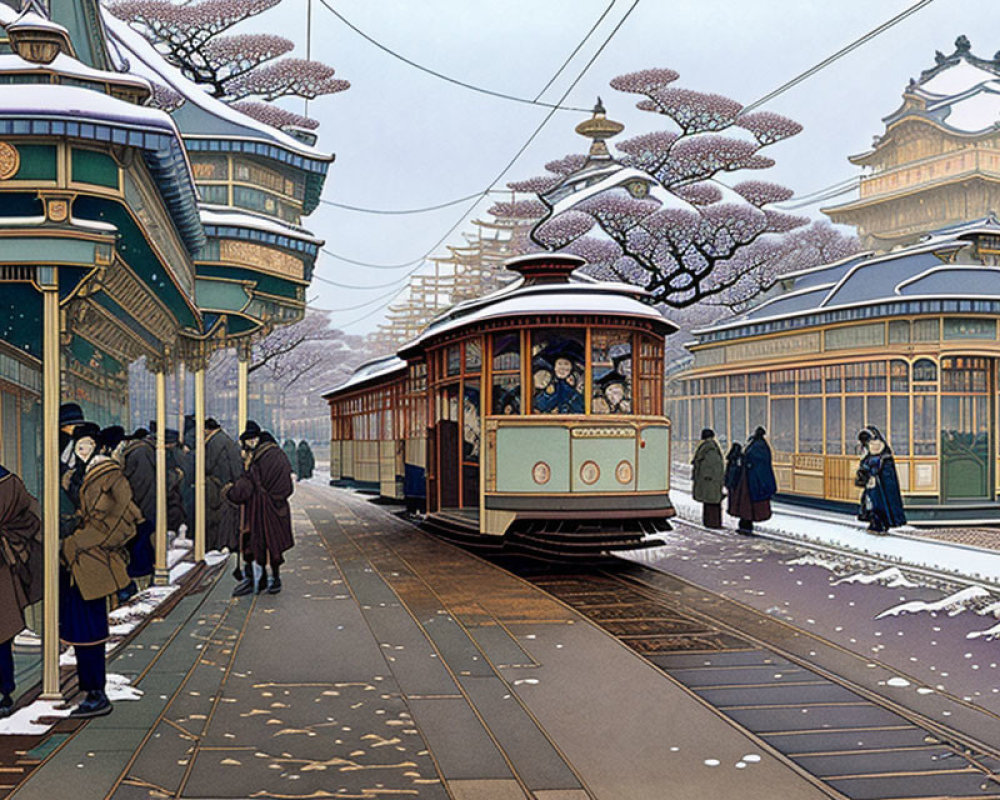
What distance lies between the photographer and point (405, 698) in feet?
21.8

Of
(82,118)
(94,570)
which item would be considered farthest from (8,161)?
(94,570)

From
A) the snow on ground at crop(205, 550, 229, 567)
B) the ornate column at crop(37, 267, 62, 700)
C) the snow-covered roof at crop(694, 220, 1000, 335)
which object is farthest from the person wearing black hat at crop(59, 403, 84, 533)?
the snow-covered roof at crop(694, 220, 1000, 335)

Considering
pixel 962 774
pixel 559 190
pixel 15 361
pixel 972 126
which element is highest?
pixel 972 126

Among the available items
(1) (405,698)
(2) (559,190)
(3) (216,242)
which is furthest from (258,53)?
(1) (405,698)

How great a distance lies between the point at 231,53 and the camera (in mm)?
26500

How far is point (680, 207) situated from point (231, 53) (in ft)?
39.9

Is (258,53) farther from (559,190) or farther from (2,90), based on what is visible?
(2,90)

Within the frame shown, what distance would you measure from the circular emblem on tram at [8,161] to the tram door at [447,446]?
971 cm

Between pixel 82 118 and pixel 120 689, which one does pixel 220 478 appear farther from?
pixel 82 118

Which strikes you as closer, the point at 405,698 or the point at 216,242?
the point at 405,698

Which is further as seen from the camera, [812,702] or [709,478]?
[709,478]

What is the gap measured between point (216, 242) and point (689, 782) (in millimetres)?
9931

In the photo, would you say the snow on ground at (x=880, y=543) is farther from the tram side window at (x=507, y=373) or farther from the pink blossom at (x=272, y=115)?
the pink blossom at (x=272, y=115)

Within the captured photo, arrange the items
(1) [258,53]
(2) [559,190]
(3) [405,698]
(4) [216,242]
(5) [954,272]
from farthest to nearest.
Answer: (2) [559,190] < (1) [258,53] < (5) [954,272] < (4) [216,242] < (3) [405,698]
